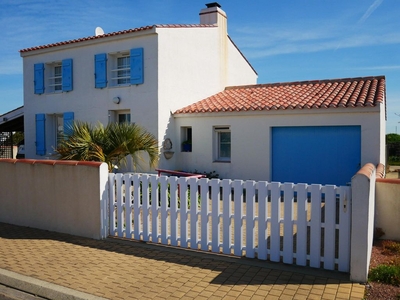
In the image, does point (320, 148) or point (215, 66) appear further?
point (215, 66)

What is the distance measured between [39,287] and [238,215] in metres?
2.99

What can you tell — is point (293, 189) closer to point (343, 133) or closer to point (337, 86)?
point (343, 133)

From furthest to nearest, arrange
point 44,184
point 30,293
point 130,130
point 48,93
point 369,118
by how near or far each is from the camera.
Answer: point 48,93 < point 369,118 < point 130,130 < point 44,184 < point 30,293

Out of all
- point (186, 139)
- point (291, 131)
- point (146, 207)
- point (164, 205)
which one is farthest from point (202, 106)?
point (164, 205)

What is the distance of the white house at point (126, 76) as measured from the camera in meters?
14.3

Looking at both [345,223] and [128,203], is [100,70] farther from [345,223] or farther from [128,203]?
[345,223]

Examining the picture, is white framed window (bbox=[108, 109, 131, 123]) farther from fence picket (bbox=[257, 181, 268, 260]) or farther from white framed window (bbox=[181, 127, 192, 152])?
fence picket (bbox=[257, 181, 268, 260])

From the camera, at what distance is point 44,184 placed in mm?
8438

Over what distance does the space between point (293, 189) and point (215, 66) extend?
1223cm

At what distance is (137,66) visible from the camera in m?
14.3

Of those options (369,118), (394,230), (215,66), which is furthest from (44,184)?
(215,66)

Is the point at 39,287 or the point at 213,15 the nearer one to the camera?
the point at 39,287

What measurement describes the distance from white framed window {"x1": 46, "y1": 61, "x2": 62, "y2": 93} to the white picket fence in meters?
11.1

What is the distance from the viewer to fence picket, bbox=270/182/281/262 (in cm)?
591
